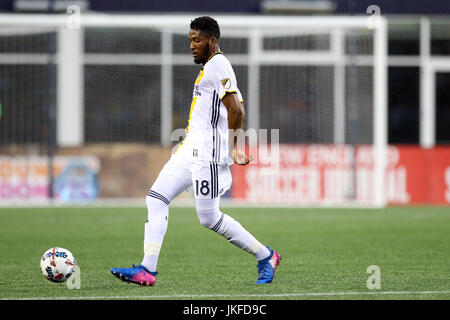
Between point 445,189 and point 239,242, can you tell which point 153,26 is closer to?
point 445,189

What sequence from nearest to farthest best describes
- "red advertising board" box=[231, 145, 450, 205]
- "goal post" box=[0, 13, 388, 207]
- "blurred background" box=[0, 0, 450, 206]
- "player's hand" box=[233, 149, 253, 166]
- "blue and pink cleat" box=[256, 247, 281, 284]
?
"player's hand" box=[233, 149, 253, 166]
"blue and pink cleat" box=[256, 247, 281, 284]
"goal post" box=[0, 13, 388, 207]
"blurred background" box=[0, 0, 450, 206]
"red advertising board" box=[231, 145, 450, 205]

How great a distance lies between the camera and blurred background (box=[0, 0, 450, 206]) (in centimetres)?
1970

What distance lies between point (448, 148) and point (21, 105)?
9.58 metres

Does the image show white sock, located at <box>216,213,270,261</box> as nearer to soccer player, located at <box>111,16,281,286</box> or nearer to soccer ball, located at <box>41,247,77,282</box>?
soccer player, located at <box>111,16,281,286</box>

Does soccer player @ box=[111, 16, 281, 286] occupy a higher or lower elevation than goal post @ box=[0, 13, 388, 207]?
lower

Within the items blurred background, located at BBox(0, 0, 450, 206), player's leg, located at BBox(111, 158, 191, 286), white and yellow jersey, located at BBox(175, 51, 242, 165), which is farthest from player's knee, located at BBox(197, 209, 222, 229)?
blurred background, located at BBox(0, 0, 450, 206)

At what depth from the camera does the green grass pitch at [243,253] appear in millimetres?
7316

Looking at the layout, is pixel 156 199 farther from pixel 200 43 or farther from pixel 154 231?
pixel 200 43

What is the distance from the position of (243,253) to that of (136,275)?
3.64m

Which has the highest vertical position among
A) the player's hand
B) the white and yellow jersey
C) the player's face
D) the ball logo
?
the player's face

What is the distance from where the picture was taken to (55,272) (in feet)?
25.0

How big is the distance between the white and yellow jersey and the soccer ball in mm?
1292

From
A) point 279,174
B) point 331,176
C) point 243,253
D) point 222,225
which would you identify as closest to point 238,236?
point 222,225
